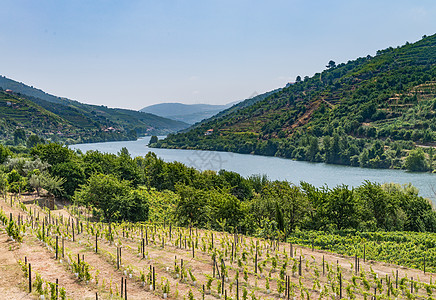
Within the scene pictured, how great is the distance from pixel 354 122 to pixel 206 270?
10109 cm

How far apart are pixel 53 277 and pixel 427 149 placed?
3355 inches

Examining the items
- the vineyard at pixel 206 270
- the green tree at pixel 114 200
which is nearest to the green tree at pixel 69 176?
the green tree at pixel 114 200

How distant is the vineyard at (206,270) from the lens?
9.96 metres

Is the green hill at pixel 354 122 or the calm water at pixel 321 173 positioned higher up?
the green hill at pixel 354 122

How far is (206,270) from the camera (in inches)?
482

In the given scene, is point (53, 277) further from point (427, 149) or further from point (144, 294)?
point (427, 149)

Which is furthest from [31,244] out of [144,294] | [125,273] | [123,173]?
[123,173]

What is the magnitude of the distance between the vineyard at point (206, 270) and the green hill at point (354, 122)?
213 ft

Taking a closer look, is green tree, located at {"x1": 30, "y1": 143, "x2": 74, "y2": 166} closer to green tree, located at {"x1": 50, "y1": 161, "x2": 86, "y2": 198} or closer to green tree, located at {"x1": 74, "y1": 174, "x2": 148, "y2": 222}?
green tree, located at {"x1": 50, "y1": 161, "x2": 86, "y2": 198}

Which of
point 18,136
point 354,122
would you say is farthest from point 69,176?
point 18,136

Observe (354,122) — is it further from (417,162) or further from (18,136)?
(18,136)

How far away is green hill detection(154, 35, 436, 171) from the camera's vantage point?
8256 centimetres

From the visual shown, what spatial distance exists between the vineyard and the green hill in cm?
6495

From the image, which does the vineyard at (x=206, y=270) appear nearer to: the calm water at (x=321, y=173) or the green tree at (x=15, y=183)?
the green tree at (x=15, y=183)
